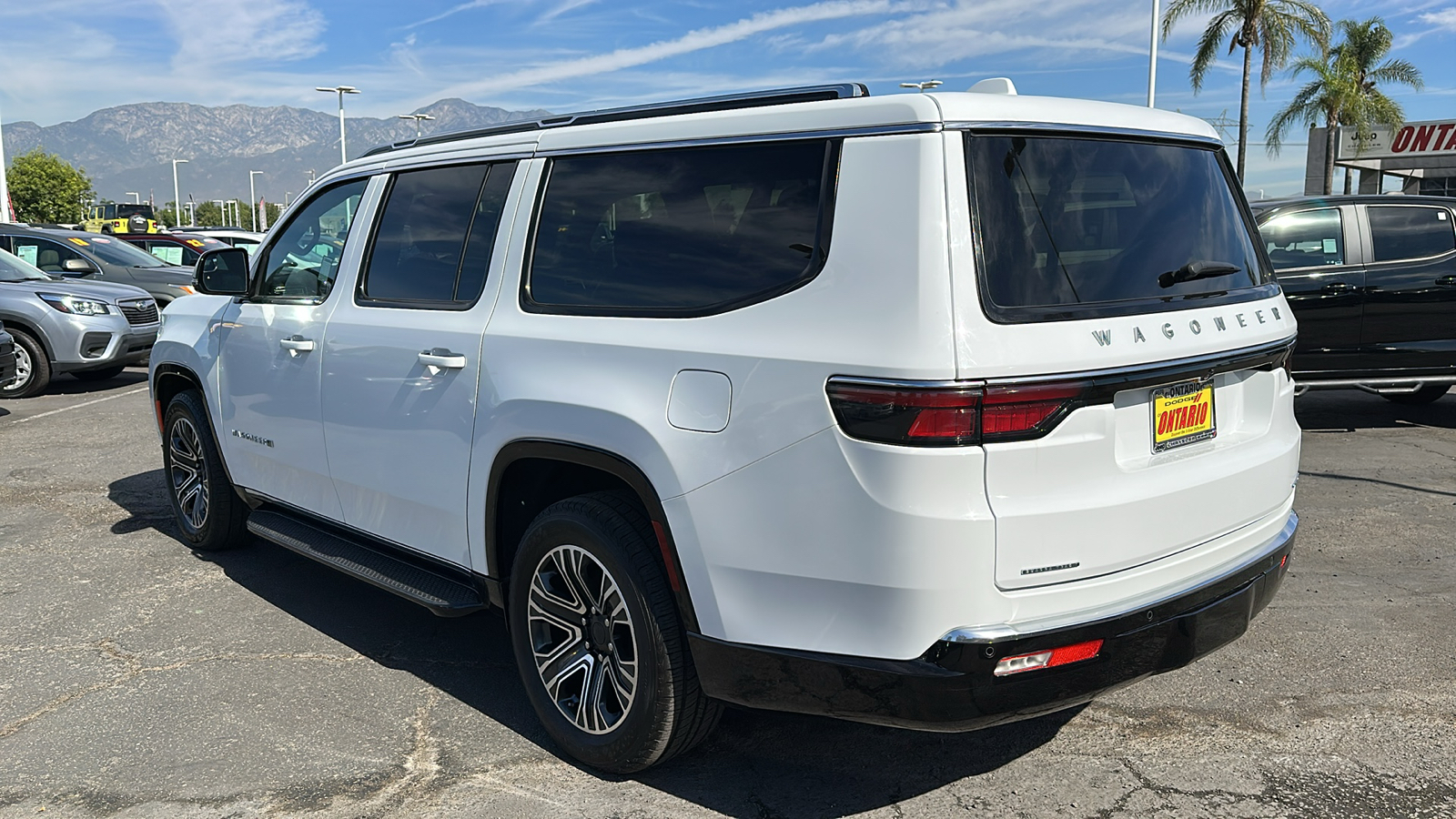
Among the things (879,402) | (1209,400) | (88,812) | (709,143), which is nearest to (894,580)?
(879,402)

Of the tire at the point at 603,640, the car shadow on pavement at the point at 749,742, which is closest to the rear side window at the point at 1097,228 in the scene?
the tire at the point at 603,640

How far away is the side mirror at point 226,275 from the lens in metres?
4.95

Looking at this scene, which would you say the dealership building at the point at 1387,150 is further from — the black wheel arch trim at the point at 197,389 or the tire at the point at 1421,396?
the black wheel arch trim at the point at 197,389

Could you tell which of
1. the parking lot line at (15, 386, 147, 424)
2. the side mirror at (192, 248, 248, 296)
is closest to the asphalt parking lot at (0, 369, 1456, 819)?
the side mirror at (192, 248, 248, 296)

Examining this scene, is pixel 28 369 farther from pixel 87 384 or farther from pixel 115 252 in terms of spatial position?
pixel 115 252

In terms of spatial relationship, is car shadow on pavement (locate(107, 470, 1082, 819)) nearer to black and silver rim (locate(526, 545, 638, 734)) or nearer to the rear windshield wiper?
black and silver rim (locate(526, 545, 638, 734))

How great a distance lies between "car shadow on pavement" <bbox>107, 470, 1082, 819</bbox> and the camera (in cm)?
318

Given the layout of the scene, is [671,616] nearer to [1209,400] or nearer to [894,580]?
[894,580]

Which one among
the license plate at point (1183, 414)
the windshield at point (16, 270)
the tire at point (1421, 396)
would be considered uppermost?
the windshield at point (16, 270)

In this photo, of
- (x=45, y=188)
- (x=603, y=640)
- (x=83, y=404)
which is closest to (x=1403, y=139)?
(x=83, y=404)

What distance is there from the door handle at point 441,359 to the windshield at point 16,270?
1080 centimetres

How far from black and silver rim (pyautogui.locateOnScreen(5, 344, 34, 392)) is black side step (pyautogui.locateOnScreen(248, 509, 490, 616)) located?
A: 331 inches

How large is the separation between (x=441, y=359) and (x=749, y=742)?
5.19 feet

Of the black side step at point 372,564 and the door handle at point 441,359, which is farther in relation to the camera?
the black side step at point 372,564
